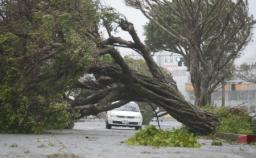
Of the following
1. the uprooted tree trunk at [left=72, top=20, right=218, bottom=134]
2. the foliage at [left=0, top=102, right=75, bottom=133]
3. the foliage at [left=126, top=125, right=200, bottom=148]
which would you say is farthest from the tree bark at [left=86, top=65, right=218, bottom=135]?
the foliage at [left=126, top=125, right=200, bottom=148]

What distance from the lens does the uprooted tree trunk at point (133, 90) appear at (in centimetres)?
1967

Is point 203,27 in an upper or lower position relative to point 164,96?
upper

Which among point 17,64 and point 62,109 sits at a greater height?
point 17,64

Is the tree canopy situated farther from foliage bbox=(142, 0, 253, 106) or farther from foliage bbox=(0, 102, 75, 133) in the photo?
foliage bbox=(0, 102, 75, 133)

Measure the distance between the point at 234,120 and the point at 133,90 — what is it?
14.0 feet

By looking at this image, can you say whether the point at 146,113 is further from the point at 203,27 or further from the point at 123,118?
the point at 203,27

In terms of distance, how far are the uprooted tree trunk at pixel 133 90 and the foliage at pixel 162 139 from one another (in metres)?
3.91

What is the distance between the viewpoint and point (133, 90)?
66.7 ft

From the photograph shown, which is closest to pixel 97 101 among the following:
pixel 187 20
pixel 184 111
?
pixel 184 111

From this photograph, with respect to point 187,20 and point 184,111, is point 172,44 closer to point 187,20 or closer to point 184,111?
point 187,20

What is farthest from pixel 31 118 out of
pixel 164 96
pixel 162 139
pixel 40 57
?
pixel 162 139

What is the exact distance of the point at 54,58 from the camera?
17922mm

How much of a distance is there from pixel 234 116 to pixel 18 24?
909cm

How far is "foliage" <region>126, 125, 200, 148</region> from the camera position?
1534 cm
